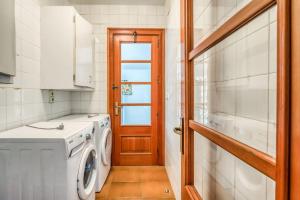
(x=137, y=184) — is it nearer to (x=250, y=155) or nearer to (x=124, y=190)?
(x=124, y=190)

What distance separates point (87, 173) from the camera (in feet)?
7.25

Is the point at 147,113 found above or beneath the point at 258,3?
beneath

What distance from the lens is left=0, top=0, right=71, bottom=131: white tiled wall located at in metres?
1.93

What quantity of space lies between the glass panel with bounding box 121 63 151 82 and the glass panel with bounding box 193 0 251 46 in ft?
8.30

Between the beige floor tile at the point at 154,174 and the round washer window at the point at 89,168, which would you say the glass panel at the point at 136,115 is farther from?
the round washer window at the point at 89,168

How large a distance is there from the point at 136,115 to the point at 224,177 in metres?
2.80

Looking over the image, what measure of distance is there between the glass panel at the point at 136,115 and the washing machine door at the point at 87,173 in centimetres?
145

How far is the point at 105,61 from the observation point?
3.68 metres

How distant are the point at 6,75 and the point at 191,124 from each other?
1.53 m

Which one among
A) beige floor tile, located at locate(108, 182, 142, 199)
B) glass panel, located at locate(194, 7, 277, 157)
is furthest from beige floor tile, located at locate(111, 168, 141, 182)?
glass panel, located at locate(194, 7, 277, 157)

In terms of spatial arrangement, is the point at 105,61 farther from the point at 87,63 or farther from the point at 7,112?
the point at 7,112

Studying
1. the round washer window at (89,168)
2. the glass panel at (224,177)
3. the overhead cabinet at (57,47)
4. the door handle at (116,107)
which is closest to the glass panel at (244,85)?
the glass panel at (224,177)

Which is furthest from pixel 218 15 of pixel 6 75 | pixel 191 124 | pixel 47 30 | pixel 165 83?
pixel 165 83

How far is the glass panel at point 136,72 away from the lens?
147 inches
